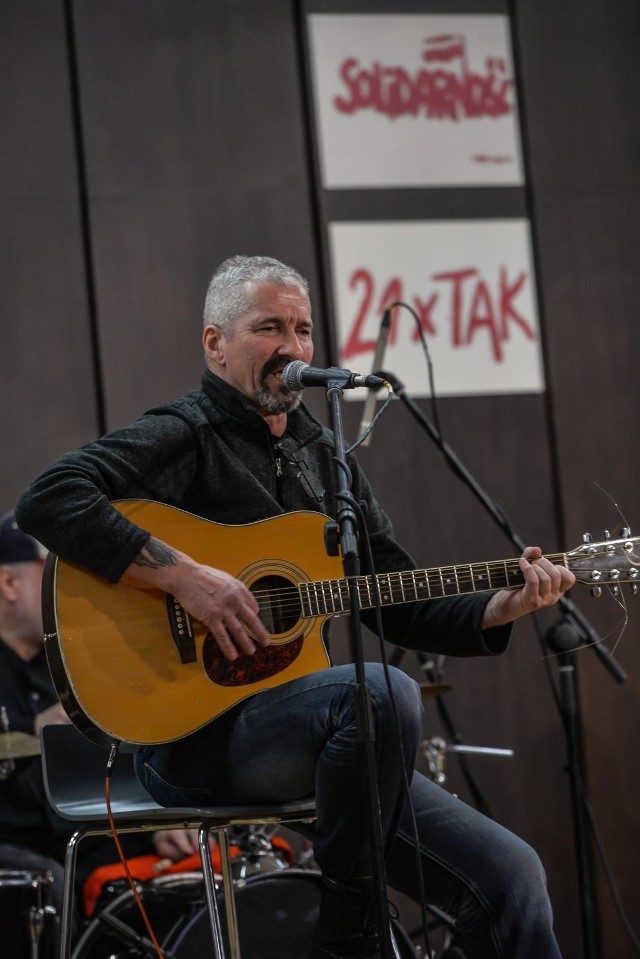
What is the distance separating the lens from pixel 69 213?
→ 4.36 m

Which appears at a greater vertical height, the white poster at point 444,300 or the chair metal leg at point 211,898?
the white poster at point 444,300

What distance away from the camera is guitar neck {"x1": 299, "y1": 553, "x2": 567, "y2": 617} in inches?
94.4

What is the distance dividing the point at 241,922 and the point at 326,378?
1309 millimetres

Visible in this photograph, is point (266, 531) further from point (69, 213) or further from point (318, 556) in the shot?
point (69, 213)

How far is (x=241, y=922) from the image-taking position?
108 inches

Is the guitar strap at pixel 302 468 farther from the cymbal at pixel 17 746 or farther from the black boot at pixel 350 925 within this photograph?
the cymbal at pixel 17 746

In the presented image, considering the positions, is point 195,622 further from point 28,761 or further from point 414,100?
point 414,100

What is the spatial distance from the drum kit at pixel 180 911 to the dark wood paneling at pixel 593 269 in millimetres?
1614

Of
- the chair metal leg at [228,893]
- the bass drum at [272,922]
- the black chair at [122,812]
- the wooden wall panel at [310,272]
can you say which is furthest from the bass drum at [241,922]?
the wooden wall panel at [310,272]

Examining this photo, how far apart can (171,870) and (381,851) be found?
136cm

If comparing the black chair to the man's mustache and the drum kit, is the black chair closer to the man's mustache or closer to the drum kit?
the drum kit

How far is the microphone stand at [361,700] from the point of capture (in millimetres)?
1924

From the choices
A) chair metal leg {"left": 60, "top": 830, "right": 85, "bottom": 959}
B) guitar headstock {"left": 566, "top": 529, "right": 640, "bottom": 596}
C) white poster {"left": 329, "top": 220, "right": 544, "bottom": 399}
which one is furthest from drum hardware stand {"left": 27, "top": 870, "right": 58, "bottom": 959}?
white poster {"left": 329, "top": 220, "right": 544, "bottom": 399}

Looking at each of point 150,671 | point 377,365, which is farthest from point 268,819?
point 377,365
